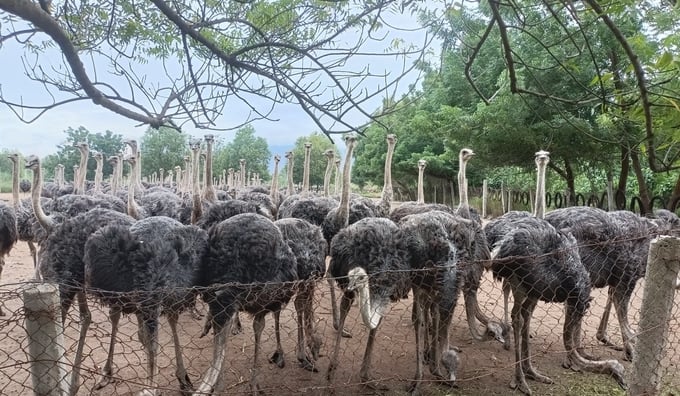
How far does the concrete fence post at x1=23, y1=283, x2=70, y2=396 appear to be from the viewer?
7.53ft

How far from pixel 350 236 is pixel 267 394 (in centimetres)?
151

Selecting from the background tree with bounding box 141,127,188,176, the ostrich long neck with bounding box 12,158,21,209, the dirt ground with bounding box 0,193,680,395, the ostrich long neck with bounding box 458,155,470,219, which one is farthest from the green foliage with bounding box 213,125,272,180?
the dirt ground with bounding box 0,193,680,395

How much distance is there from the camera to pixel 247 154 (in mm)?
36062

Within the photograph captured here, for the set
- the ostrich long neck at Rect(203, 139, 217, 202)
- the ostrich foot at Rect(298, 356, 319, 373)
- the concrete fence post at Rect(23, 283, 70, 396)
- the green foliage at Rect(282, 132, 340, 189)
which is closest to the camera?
the concrete fence post at Rect(23, 283, 70, 396)

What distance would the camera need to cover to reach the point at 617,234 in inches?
196

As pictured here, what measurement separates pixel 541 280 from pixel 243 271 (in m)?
2.32

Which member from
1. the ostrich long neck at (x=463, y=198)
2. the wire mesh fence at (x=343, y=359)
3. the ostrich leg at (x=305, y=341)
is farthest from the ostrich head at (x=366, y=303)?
the ostrich long neck at (x=463, y=198)

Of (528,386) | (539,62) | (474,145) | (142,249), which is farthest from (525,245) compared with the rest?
(474,145)

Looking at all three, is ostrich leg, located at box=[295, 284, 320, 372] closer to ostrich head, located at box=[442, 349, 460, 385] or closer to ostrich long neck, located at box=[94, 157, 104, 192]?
ostrich head, located at box=[442, 349, 460, 385]

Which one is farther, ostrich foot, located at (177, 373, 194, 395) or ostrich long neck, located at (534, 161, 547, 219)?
ostrich long neck, located at (534, 161, 547, 219)

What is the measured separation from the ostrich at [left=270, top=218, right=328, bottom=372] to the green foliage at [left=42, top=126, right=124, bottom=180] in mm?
28298

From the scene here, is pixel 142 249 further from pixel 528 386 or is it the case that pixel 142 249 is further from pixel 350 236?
pixel 528 386

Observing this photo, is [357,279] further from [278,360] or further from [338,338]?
[278,360]

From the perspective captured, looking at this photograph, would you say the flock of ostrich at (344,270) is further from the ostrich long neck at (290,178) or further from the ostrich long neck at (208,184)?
the ostrich long neck at (290,178)
